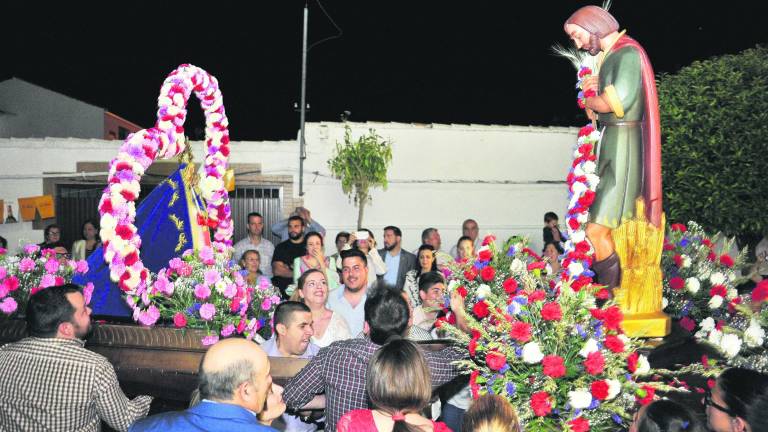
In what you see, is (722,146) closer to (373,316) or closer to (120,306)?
(373,316)

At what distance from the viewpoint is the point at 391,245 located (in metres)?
8.73

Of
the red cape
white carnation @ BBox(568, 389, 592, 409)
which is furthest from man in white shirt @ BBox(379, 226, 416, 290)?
white carnation @ BBox(568, 389, 592, 409)

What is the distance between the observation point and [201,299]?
5.07m

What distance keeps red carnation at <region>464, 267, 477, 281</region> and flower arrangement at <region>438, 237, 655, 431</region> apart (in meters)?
0.89

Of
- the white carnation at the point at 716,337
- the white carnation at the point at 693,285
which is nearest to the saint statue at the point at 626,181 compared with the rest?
the white carnation at the point at 693,285

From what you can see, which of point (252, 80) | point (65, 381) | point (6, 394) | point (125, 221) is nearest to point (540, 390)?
point (65, 381)

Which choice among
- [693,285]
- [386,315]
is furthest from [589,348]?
[693,285]

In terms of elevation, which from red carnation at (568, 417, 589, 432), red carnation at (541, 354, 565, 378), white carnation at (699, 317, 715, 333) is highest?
red carnation at (541, 354, 565, 378)

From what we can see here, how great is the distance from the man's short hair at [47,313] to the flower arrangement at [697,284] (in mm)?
3835

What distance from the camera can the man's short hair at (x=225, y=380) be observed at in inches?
104

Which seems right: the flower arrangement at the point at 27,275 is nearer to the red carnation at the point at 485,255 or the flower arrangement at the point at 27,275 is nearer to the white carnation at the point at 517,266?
the red carnation at the point at 485,255

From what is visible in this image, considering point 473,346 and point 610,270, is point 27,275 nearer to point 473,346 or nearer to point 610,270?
point 473,346

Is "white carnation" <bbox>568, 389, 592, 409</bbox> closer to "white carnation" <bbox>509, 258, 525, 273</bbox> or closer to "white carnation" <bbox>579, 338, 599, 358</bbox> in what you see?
"white carnation" <bbox>579, 338, 599, 358</bbox>

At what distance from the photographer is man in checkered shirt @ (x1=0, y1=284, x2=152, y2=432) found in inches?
137
